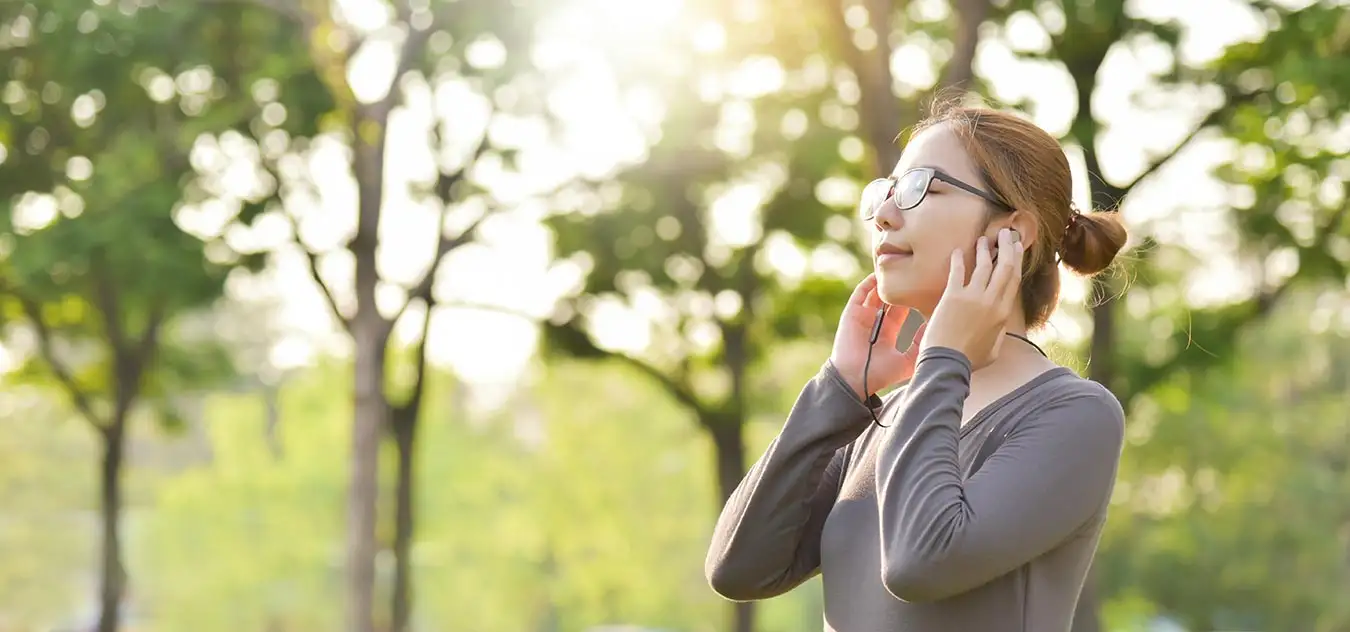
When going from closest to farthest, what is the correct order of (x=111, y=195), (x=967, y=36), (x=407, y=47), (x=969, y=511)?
1. (x=969, y=511)
2. (x=967, y=36)
3. (x=407, y=47)
4. (x=111, y=195)

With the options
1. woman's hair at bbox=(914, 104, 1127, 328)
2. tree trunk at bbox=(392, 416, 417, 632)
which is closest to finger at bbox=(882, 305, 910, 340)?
woman's hair at bbox=(914, 104, 1127, 328)

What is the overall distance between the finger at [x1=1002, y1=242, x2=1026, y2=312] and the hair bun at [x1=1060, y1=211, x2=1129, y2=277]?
21cm

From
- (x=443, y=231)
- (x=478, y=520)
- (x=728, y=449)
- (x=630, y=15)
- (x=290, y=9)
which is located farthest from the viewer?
(x=478, y=520)

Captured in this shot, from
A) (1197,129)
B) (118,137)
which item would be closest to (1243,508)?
(1197,129)

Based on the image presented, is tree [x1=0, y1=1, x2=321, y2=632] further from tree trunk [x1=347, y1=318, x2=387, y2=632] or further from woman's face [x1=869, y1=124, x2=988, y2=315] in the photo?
woman's face [x1=869, y1=124, x2=988, y2=315]

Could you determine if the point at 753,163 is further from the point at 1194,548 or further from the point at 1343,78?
the point at 1194,548

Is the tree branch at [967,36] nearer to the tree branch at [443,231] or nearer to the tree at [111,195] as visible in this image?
the tree branch at [443,231]

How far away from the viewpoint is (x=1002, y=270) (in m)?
2.28

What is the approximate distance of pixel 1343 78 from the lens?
11.8 metres

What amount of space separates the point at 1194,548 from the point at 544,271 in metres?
16.6

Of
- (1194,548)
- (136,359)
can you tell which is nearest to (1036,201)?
(136,359)

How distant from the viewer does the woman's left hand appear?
2.25m

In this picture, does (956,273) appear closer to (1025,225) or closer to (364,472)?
(1025,225)

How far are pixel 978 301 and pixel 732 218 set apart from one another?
52.2 ft
